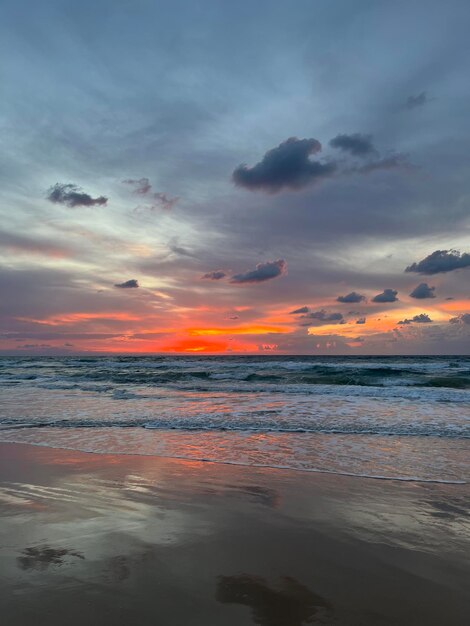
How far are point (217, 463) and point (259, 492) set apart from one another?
A: 1.83 metres

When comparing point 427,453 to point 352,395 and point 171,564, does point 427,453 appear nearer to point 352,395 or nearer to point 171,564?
point 171,564

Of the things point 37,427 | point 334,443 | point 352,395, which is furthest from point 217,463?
point 352,395

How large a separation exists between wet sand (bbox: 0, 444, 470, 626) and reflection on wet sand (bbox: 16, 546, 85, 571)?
0.03ft

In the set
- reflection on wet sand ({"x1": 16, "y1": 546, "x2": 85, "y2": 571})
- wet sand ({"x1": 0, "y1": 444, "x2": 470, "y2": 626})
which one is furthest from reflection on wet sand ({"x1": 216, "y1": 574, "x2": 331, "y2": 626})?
reflection on wet sand ({"x1": 16, "y1": 546, "x2": 85, "y2": 571})

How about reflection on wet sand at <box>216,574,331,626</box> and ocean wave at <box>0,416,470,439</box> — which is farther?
ocean wave at <box>0,416,470,439</box>

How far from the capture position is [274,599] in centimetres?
325

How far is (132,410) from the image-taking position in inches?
577

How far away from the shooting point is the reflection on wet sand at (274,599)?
9.86 ft

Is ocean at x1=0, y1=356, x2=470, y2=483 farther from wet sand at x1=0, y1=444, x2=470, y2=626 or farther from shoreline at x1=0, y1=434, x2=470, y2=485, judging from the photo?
wet sand at x1=0, y1=444, x2=470, y2=626

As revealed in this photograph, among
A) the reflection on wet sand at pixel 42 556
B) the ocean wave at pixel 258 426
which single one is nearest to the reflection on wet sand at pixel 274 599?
the reflection on wet sand at pixel 42 556

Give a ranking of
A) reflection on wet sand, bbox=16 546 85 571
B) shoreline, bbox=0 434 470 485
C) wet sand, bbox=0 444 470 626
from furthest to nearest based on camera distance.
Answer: shoreline, bbox=0 434 470 485 < reflection on wet sand, bbox=16 546 85 571 < wet sand, bbox=0 444 470 626

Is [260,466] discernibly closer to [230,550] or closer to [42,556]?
[230,550]

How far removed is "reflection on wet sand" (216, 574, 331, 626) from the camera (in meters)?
3.01

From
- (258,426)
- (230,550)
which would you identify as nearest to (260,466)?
(230,550)
